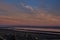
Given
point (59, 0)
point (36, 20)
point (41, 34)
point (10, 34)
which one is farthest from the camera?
point (36, 20)

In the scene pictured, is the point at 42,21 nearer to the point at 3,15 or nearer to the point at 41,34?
the point at 3,15

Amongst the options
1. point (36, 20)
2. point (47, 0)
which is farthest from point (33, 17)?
point (47, 0)

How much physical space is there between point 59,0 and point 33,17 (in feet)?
3.69

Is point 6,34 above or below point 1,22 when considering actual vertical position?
below

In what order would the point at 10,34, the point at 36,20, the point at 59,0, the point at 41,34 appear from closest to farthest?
the point at 41,34 < the point at 10,34 < the point at 59,0 < the point at 36,20

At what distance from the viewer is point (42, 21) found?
4.77 meters

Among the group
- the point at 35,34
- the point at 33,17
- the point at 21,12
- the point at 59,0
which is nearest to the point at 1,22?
the point at 21,12

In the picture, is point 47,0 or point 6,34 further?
point 47,0

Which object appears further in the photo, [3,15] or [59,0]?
[3,15]

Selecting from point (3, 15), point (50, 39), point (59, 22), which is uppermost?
point (3, 15)

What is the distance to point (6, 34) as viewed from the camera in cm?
246

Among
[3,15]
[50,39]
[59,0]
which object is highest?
[59,0]

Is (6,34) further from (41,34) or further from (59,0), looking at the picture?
(59,0)

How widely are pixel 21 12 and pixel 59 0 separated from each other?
1381 mm
